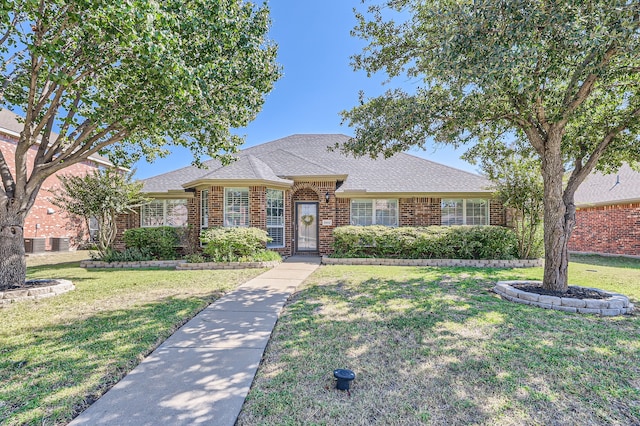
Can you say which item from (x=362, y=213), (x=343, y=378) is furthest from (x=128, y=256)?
(x=343, y=378)

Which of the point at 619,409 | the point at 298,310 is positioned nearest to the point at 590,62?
the point at 619,409

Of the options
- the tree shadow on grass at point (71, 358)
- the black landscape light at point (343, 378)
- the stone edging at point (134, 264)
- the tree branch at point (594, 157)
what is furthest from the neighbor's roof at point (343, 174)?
the black landscape light at point (343, 378)

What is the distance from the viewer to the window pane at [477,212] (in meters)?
12.6

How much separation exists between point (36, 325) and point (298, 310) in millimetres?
4106

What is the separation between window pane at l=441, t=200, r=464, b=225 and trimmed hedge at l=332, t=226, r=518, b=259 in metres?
1.84

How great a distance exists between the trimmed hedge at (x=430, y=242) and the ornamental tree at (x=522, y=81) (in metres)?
3.10

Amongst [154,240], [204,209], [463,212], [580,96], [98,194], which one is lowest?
[154,240]

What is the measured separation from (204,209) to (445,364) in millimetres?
10833

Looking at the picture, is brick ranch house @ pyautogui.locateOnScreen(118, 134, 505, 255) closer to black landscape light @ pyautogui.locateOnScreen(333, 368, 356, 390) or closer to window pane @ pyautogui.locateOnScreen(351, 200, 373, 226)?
window pane @ pyautogui.locateOnScreen(351, 200, 373, 226)

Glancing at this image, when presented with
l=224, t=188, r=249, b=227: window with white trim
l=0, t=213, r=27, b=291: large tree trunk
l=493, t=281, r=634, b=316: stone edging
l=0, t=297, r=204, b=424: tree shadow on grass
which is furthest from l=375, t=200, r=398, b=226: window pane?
l=0, t=213, r=27, b=291: large tree trunk

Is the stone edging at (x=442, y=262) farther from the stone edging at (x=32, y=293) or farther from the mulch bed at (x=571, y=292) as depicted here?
the stone edging at (x=32, y=293)

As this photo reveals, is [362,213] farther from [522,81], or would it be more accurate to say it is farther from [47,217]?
[47,217]

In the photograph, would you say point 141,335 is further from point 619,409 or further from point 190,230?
point 190,230

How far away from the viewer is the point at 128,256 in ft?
35.8
